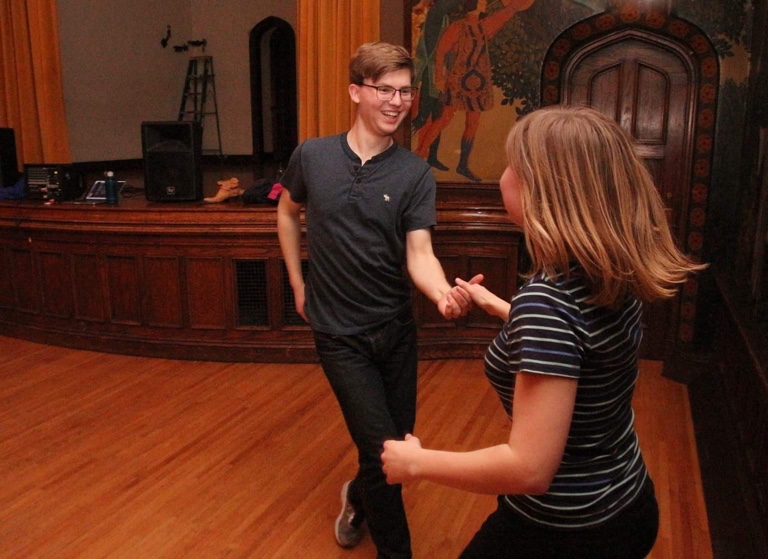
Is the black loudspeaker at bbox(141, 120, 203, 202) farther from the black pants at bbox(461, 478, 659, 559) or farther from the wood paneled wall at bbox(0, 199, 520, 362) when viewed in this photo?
the black pants at bbox(461, 478, 659, 559)

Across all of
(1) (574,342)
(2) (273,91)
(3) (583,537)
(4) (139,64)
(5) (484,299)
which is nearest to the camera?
(1) (574,342)

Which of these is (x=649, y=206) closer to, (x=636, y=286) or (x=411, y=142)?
(x=636, y=286)

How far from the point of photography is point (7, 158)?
582 cm

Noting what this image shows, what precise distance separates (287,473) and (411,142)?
9.01 feet

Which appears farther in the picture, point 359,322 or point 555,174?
point 359,322

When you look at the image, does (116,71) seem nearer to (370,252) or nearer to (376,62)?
(376,62)

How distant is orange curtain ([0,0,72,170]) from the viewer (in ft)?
19.9

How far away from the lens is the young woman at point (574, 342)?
3.50 ft

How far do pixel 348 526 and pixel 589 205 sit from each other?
1905mm

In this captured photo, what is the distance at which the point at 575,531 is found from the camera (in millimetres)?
1208

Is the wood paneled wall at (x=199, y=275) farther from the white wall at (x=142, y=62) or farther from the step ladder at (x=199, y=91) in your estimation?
the step ladder at (x=199, y=91)

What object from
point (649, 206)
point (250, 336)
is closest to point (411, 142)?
point (250, 336)

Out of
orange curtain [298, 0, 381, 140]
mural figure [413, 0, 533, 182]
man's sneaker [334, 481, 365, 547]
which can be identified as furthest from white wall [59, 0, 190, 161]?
man's sneaker [334, 481, 365, 547]

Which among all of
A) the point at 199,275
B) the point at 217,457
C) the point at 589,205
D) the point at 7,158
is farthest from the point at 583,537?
the point at 7,158
